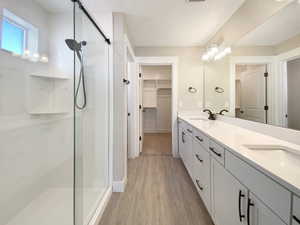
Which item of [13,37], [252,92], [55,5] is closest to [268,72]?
[252,92]

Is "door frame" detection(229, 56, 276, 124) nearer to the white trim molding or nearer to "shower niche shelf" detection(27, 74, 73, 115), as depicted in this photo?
the white trim molding

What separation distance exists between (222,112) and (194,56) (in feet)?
4.67

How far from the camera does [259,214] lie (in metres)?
0.80

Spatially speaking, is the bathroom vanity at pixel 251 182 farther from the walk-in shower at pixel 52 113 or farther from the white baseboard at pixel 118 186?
the walk-in shower at pixel 52 113

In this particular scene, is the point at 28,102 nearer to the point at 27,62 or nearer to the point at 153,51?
the point at 27,62

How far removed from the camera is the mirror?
1.33 meters

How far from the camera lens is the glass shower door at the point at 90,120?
5.19ft

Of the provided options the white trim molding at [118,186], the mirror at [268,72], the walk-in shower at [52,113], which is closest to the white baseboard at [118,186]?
the white trim molding at [118,186]

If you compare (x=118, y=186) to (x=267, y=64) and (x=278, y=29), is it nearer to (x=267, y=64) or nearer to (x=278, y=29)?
(x=267, y=64)

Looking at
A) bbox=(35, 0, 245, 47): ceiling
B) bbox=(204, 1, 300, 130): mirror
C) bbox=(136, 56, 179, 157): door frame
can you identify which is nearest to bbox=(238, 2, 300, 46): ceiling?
bbox=(204, 1, 300, 130): mirror

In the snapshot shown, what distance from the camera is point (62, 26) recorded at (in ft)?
6.68

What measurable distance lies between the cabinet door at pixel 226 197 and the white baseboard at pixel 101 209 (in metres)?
1.10

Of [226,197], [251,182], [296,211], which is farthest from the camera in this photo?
[226,197]

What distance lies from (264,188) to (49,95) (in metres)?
2.49
